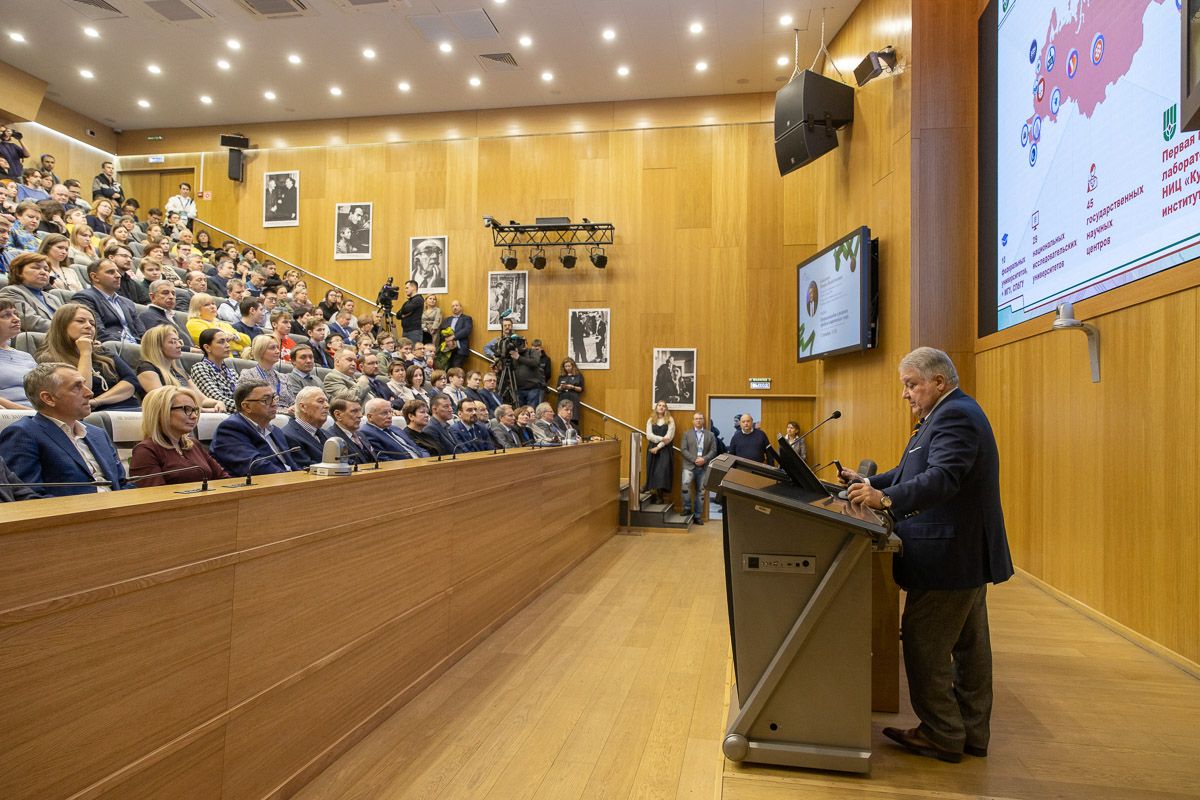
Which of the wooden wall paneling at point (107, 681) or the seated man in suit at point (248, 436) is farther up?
the seated man in suit at point (248, 436)

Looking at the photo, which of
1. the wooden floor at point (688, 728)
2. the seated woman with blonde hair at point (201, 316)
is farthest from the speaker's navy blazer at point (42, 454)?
the seated woman with blonde hair at point (201, 316)

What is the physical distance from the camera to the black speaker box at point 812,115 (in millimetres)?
5621

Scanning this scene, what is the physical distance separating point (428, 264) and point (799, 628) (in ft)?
25.9

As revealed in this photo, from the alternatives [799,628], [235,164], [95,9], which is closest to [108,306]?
[799,628]

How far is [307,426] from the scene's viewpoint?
3.04m

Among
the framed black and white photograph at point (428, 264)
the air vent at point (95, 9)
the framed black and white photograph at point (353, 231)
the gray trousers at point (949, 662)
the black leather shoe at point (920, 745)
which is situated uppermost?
the air vent at point (95, 9)

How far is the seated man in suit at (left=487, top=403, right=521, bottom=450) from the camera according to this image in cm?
577

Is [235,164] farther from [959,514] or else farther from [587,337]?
[959,514]

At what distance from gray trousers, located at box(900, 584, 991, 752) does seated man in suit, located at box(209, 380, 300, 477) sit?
2.12 meters

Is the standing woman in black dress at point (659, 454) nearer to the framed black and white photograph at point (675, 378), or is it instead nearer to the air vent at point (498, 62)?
the framed black and white photograph at point (675, 378)

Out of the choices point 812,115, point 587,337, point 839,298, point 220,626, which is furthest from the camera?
point 587,337

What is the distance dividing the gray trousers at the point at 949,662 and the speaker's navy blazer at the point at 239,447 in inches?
85.8

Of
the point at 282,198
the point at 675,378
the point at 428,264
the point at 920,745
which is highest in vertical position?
the point at 282,198

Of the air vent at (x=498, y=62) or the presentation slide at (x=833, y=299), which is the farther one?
the air vent at (x=498, y=62)
